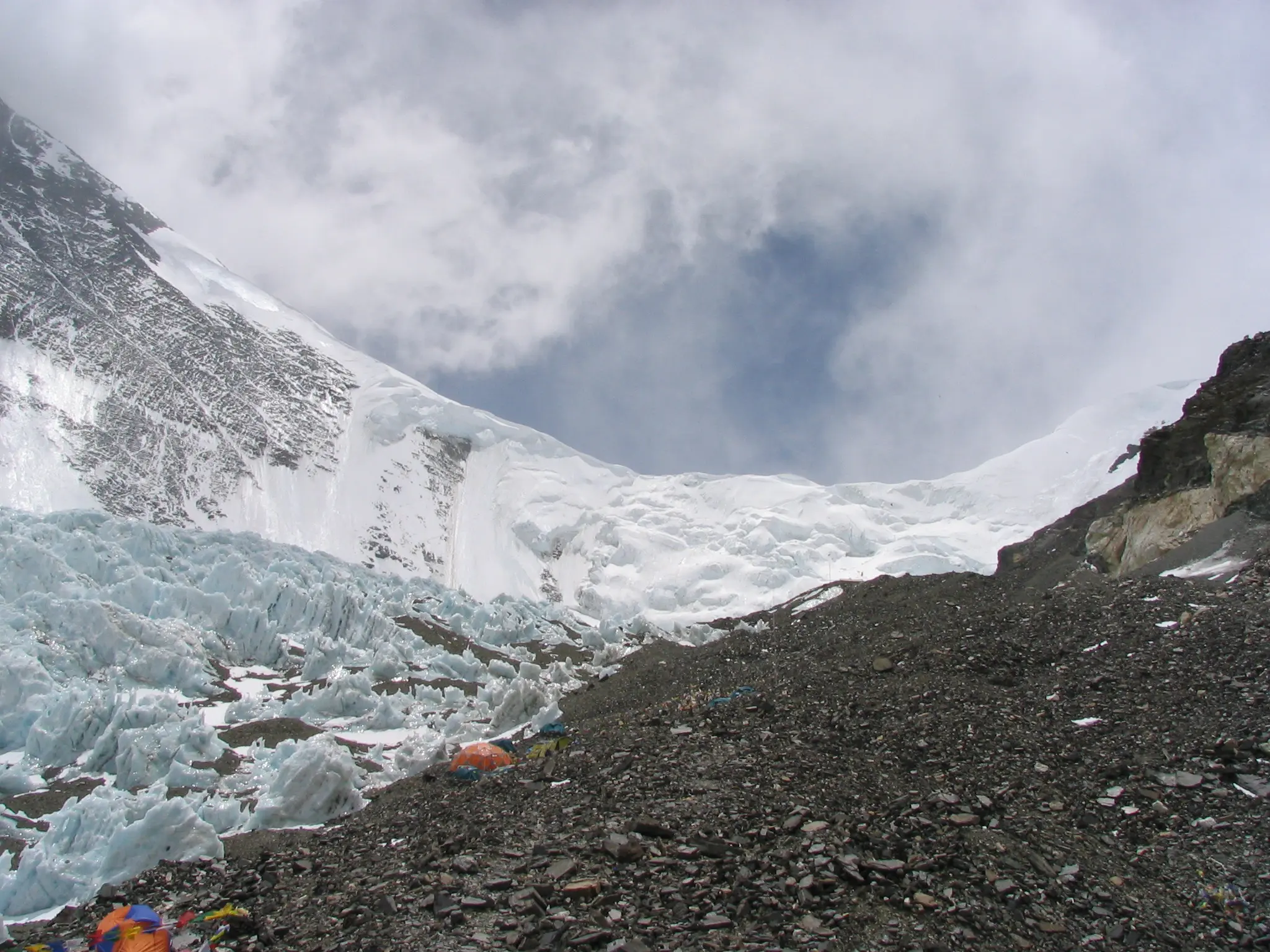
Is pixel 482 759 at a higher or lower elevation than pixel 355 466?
lower

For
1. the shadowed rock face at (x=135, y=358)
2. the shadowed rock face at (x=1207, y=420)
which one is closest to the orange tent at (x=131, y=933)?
the shadowed rock face at (x=1207, y=420)

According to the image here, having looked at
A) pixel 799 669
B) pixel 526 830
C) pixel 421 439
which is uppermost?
pixel 421 439

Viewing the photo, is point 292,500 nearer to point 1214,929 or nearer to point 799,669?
point 799,669

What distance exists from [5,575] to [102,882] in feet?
95.4

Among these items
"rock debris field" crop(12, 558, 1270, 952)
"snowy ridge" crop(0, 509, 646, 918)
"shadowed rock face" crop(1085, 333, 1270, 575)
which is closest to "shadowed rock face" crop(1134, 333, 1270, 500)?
"shadowed rock face" crop(1085, 333, 1270, 575)

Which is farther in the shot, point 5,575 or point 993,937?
point 5,575

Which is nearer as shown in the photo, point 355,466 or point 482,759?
point 482,759

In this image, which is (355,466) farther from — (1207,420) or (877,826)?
(877,826)

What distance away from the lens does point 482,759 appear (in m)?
18.2

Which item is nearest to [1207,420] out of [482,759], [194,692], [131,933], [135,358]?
[482,759]

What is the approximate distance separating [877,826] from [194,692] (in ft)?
110

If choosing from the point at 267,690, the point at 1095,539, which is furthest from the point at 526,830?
the point at 267,690

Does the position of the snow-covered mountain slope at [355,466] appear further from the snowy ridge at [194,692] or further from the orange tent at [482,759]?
the orange tent at [482,759]

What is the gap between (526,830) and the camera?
394 inches
